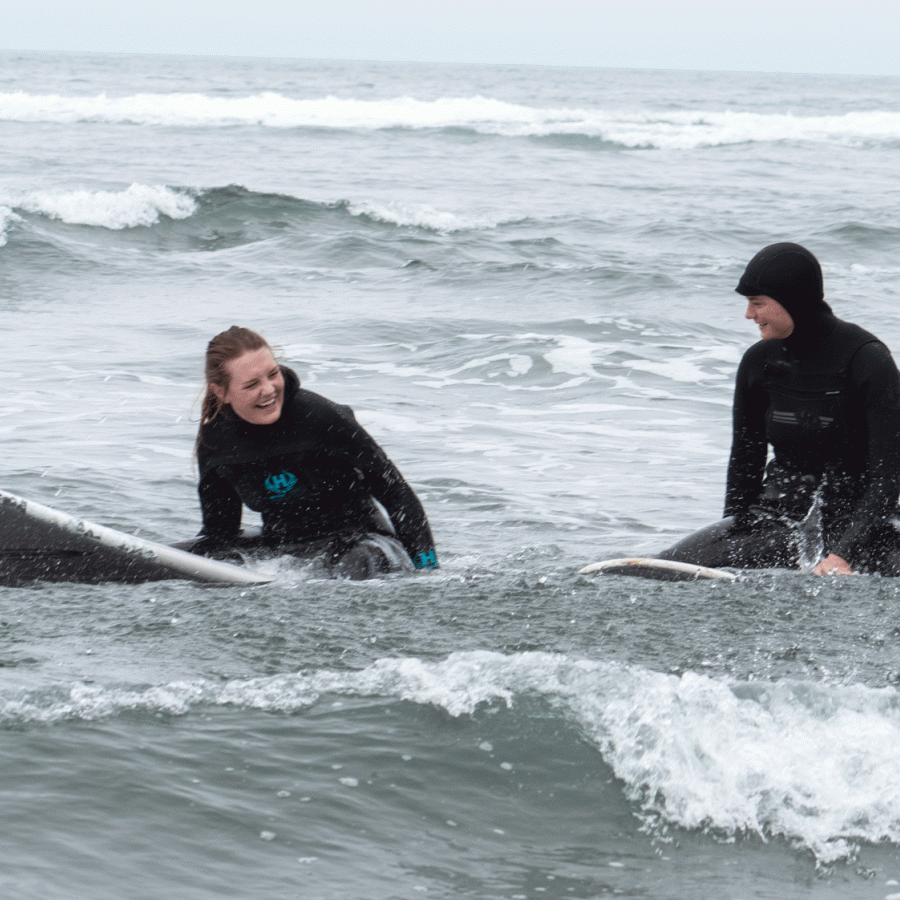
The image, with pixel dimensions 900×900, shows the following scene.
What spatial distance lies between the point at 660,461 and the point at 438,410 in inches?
83.1

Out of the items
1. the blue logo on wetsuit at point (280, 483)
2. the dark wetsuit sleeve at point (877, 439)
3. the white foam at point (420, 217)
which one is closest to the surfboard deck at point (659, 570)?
the dark wetsuit sleeve at point (877, 439)

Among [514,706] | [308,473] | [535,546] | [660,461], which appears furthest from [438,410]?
[514,706]

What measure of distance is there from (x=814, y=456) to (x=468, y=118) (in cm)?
4108

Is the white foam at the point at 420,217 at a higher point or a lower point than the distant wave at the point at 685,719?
higher

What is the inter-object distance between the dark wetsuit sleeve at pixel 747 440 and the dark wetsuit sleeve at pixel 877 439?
43cm

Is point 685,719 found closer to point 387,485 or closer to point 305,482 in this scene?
point 387,485

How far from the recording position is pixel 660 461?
8.77 meters

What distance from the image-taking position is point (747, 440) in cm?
529

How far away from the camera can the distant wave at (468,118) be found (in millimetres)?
39594

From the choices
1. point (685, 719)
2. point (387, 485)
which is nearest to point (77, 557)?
point (387, 485)

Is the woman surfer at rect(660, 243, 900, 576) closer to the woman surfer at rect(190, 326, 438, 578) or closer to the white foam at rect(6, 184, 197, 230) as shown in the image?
the woman surfer at rect(190, 326, 438, 578)

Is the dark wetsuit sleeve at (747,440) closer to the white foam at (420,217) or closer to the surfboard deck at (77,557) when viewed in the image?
the surfboard deck at (77,557)

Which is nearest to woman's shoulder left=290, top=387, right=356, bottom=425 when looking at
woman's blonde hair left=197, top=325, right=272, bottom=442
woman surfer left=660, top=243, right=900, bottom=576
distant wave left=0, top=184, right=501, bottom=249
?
woman's blonde hair left=197, top=325, right=272, bottom=442

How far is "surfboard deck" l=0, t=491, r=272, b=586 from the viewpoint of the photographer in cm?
507
